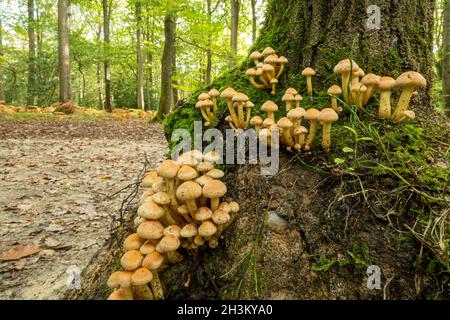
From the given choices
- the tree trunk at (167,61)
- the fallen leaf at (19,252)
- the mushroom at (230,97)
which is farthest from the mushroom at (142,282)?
the tree trunk at (167,61)

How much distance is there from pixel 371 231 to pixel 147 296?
137 centimetres

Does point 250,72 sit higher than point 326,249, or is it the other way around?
point 250,72

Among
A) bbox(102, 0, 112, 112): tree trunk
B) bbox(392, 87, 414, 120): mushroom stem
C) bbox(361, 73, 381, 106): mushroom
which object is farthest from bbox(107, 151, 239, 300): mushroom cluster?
bbox(102, 0, 112, 112): tree trunk

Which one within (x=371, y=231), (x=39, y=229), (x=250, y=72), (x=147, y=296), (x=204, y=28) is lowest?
(x=39, y=229)

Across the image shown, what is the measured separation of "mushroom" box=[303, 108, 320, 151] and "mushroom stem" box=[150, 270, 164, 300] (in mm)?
1301

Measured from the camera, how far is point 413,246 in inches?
63.2

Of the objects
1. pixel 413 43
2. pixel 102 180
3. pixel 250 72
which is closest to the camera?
pixel 413 43

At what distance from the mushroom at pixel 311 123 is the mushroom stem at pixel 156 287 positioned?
1.30 metres

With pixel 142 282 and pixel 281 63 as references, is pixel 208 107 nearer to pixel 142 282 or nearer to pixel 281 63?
pixel 281 63

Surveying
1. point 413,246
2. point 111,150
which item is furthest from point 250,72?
point 111,150

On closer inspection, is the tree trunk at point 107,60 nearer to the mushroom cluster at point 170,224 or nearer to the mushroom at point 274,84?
the mushroom at point 274,84

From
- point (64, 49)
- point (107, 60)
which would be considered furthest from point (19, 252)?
point (107, 60)

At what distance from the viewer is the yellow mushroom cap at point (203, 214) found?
5.83 ft

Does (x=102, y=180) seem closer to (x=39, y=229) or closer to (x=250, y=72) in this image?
(x=39, y=229)
